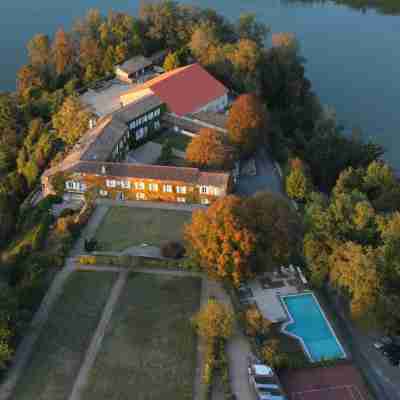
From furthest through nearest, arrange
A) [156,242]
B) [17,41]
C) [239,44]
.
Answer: [17,41] < [239,44] < [156,242]

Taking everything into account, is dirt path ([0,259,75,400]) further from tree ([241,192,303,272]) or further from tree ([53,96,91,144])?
tree ([53,96,91,144])

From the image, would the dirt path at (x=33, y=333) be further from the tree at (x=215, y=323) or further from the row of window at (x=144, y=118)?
the row of window at (x=144, y=118)

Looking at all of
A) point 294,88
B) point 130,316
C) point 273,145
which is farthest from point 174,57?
point 130,316

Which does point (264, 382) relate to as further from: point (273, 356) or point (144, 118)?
point (144, 118)

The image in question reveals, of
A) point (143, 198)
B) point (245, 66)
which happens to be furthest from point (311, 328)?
point (245, 66)

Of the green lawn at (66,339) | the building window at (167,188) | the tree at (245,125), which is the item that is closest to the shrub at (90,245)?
the green lawn at (66,339)

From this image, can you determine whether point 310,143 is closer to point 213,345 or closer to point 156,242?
point 156,242
